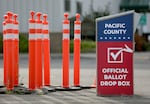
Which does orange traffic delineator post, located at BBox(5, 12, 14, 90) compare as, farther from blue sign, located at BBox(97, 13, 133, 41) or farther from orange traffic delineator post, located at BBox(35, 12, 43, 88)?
blue sign, located at BBox(97, 13, 133, 41)

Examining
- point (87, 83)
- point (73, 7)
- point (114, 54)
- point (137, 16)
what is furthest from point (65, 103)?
point (73, 7)

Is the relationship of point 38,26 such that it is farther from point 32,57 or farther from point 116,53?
point 116,53

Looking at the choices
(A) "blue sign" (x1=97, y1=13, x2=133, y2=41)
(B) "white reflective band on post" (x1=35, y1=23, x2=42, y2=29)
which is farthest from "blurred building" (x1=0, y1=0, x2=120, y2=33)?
(A) "blue sign" (x1=97, y1=13, x2=133, y2=41)

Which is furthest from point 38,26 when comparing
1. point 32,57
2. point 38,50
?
point 32,57

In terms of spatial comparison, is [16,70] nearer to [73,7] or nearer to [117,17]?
[117,17]

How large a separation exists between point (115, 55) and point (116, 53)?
0.05m

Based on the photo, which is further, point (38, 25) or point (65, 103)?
point (38, 25)

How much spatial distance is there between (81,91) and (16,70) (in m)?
1.60

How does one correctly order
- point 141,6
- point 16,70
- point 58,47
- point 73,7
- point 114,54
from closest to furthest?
point 114,54 → point 16,70 → point 58,47 → point 73,7 → point 141,6

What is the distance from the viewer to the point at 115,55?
36.3ft

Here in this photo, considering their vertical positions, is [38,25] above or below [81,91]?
above

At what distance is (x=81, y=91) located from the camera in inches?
481

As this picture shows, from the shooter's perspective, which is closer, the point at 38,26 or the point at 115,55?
the point at 115,55

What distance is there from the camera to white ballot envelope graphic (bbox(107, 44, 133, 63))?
1106 centimetres
